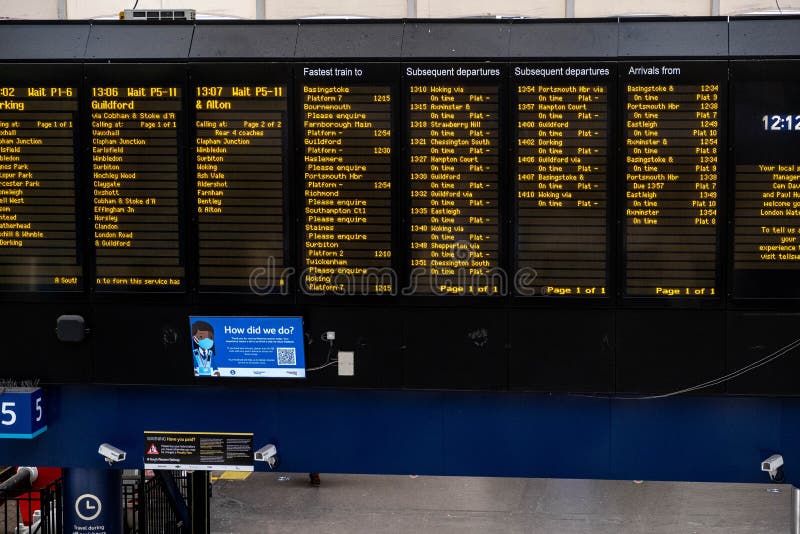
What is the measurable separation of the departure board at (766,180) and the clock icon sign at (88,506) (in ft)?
18.3

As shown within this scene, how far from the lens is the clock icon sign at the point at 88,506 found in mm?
7264

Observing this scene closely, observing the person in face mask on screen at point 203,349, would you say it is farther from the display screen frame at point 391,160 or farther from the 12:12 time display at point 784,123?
the 12:12 time display at point 784,123

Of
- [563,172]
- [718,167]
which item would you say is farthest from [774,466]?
[563,172]

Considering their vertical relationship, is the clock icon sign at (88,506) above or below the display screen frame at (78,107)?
below

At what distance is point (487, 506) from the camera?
15.0 metres

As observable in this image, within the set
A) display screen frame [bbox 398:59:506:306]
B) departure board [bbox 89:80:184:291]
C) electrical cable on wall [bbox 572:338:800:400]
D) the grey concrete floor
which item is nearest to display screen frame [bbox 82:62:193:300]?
departure board [bbox 89:80:184:291]

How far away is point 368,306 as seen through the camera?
6199 mm

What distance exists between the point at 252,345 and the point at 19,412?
6.06 ft

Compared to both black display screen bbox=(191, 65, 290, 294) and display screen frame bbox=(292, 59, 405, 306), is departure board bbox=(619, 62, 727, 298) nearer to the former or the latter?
display screen frame bbox=(292, 59, 405, 306)

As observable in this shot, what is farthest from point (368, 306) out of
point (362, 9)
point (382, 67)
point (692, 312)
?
point (362, 9)

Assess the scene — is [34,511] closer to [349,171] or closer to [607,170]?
[349,171]

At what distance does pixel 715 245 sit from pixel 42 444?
539 centimetres

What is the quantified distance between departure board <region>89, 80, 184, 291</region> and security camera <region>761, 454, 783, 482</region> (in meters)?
4.50

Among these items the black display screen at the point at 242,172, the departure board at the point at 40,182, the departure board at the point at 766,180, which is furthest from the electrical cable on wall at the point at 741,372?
the departure board at the point at 40,182
